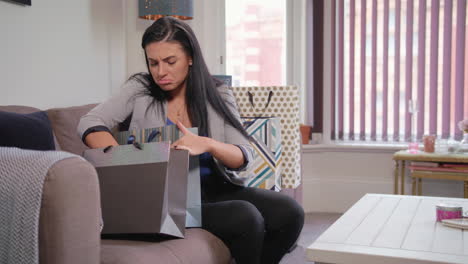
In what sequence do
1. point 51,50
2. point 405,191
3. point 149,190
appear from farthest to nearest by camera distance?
point 405,191 < point 51,50 < point 149,190

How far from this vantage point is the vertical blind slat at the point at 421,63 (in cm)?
380

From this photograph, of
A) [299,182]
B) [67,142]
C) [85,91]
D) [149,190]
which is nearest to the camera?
[149,190]

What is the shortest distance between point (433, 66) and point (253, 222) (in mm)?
2810

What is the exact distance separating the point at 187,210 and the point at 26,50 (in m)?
1.32

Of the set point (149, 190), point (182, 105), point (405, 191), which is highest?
point (182, 105)

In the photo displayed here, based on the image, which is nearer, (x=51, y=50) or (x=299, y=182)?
(x=51, y=50)

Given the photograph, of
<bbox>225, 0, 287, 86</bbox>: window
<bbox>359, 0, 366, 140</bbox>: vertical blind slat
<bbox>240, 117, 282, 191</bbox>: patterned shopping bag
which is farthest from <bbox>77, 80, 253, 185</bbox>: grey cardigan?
<bbox>359, 0, 366, 140</bbox>: vertical blind slat

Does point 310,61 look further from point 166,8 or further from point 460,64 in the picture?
point 166,8

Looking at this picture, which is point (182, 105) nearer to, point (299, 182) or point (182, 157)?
point (182, 157)

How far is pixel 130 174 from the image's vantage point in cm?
133

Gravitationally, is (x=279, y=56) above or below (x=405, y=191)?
above

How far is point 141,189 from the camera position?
1.32 metres

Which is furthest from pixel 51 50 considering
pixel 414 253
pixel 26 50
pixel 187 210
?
pixel 414 253

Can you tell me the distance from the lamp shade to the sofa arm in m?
1.99
